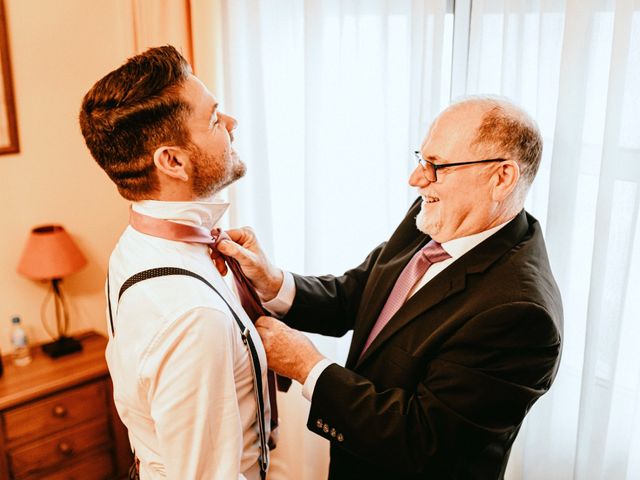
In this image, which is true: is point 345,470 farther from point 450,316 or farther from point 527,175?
point 527,175

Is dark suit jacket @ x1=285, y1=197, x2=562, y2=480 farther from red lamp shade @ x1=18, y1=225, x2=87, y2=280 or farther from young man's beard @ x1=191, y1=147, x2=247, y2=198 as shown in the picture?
red lamp shade @ x1=18, y1=225, x2=87, y2=280

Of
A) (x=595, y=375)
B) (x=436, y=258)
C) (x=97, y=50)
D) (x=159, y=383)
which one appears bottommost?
(x=595, y=375)

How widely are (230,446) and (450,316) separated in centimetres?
59

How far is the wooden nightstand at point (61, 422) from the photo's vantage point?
100 inches

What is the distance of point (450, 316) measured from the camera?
1.54 m

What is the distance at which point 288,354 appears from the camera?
1603 millimetres

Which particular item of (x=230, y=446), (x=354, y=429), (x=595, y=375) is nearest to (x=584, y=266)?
(x=595, y=375)

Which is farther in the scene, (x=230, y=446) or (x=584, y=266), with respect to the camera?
(x=584, y=266)

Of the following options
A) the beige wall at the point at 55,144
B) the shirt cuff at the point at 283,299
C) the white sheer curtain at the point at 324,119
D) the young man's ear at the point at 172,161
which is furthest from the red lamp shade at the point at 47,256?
the young man's ear at the point at 172,161

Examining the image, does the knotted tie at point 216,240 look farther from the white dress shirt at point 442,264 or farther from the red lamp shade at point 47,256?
the red lamp shade at point 47,256

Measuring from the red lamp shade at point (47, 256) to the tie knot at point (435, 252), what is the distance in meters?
1.74

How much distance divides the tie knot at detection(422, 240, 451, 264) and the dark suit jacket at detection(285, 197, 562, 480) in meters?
0.09

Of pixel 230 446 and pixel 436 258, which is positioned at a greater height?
pixel 436 258

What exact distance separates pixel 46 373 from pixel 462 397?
1.93m
